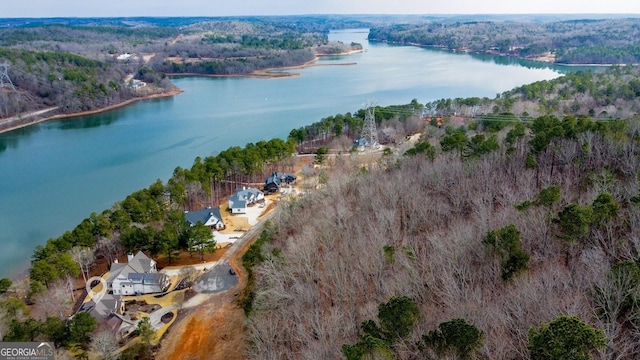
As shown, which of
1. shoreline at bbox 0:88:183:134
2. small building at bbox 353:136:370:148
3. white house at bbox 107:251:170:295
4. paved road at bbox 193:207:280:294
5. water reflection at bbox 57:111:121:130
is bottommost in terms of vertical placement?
paved road at bbox 193:207:280:294

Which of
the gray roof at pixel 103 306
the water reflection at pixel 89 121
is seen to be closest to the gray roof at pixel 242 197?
the gray roof at pixel 103 306

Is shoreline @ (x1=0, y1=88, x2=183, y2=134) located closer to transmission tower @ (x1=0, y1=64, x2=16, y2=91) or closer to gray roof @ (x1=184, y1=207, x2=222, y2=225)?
transmission tower @ (x1=0, y1=64, x2=16, y2=91)

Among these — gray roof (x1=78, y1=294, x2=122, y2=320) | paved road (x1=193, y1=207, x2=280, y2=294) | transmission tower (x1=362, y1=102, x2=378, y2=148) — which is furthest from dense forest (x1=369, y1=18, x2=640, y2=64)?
gray roof (x1=78, y1=294, x2=122, y2=320)

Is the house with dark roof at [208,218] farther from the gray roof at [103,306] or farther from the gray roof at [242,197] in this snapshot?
the gray roof at [103,306]

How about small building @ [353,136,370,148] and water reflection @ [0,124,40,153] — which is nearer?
small building @ [353,136,370,148]

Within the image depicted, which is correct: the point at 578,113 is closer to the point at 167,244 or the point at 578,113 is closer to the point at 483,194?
the point at 483,194

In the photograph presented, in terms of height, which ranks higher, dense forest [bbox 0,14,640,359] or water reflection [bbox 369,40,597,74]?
water reflection [bbox 369,40,597,74]
